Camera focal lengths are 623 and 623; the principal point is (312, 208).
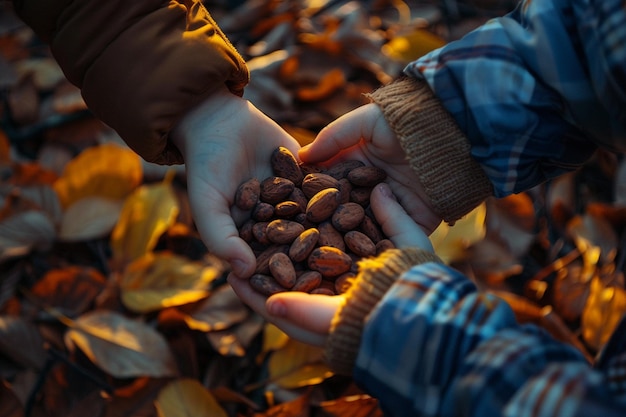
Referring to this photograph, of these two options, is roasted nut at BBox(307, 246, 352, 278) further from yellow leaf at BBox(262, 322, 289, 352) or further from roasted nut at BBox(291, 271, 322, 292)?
yellow leaf at BBox(262, 322, 289, 352)

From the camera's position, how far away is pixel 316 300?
766mm

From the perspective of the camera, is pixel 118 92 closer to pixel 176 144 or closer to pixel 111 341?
pixel 176 144

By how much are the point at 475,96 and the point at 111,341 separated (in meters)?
0.70

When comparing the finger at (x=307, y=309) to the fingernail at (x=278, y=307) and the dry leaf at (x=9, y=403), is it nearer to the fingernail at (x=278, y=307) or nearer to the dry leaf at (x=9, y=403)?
the fingernail at (x=278, y=307)

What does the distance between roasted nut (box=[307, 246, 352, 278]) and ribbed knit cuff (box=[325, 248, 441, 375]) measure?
143 millimetres

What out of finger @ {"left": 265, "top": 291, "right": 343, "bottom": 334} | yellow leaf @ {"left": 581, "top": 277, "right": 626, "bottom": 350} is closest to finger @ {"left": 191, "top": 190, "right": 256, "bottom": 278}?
finger @ {"left": 265, "top": 291, "right": 343, "bottom": 334}

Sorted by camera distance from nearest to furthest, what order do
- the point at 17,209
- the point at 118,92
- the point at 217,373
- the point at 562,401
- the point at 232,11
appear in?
the point at 562,401, the point at 118,92, the point at 217,373, the point at 17,209, the point at 232,11

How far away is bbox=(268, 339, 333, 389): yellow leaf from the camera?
40.1 inches

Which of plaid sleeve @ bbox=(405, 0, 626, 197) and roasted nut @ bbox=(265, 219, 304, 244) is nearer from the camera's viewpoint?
plaid sleeve @ bbox=(405, 0, 626, 197)

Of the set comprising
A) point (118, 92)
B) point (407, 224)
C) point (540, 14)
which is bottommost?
point (407, 224)

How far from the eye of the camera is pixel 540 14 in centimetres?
84

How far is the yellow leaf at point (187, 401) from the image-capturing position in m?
0.95

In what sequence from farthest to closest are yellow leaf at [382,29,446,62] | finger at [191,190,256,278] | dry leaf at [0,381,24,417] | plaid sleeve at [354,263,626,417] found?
yellow leaf at [382,29,446,62] → dry leaf at [0,381,24,417] → finger at [191,190,256,278] → plaid sleeve at [354,263,626,417]

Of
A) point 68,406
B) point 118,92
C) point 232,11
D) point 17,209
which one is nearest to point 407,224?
point 118,92
